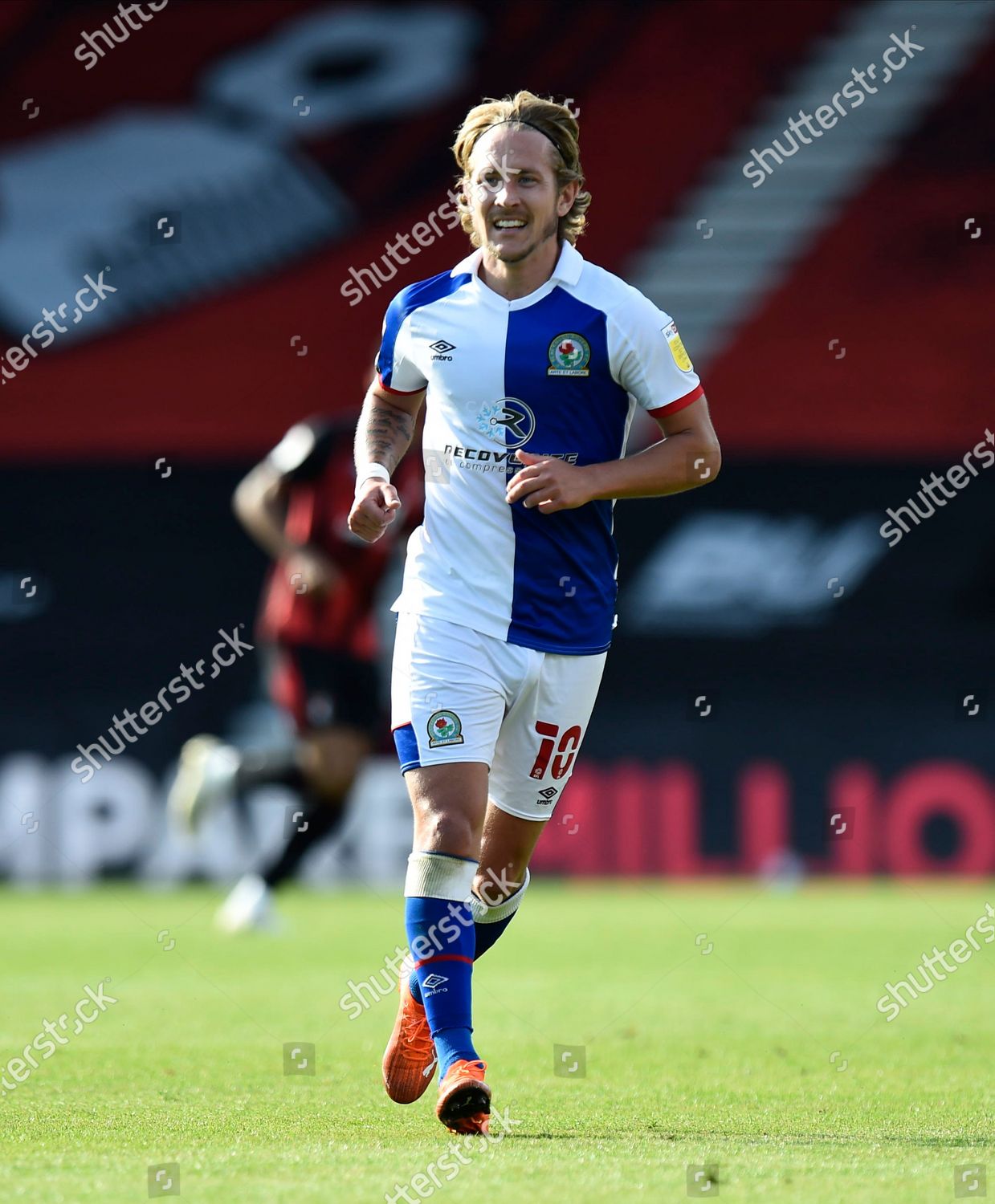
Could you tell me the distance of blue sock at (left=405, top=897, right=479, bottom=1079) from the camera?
178 inches

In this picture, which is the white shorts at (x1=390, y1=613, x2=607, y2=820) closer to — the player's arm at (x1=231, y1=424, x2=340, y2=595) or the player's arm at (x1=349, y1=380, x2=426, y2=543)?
the player's arm at (x1=349, y1=380, x2=426, y2=543)

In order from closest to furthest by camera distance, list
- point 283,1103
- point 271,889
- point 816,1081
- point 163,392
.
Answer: point 283,1103, point 816,1081, point 271,889, point 163,392

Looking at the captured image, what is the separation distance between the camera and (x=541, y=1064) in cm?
580

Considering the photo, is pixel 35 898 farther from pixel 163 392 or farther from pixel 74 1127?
pixel 74 1127

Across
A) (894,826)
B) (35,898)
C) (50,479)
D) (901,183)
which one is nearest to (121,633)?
(50,479)

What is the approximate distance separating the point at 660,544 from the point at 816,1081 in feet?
30.7

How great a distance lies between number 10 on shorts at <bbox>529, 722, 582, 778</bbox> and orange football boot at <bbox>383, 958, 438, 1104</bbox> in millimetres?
Result: 581

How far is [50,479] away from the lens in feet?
47.9

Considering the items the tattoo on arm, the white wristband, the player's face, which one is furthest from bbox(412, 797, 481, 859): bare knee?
the player's face

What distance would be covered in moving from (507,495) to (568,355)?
409mm

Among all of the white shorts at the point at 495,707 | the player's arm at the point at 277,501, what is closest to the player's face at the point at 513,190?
the white shorts at the point at 495,707

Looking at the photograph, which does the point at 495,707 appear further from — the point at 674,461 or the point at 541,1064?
the point at 541,1064

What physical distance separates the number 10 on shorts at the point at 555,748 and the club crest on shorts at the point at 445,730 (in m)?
0.31

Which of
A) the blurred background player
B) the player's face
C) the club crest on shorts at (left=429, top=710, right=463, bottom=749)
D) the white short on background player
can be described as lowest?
the blurred background player
